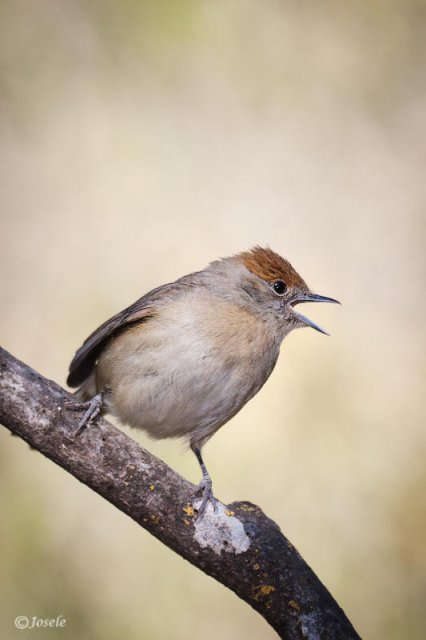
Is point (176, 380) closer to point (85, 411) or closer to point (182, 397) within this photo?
point (182, 397)

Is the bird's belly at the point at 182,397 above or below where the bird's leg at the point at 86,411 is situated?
above

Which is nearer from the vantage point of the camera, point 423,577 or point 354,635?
point 354,635

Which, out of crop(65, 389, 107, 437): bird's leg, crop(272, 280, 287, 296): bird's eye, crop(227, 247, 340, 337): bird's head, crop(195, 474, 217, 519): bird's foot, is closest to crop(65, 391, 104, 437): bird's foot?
crop(65, 389, 107, 437): bird's leg

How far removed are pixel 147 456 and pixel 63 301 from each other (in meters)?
3.10

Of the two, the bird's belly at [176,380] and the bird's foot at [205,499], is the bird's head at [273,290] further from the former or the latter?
the bird's foot at [205,499]

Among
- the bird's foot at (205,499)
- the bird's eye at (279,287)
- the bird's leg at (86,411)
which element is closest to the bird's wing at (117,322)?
the bird's eye at (279,287)

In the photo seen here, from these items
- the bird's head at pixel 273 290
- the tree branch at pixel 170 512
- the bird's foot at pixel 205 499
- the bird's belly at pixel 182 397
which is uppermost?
the bird's head at pixel 273 290

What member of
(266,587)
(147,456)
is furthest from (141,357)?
(266,587)

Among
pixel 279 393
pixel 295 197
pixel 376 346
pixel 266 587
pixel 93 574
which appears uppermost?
pixel 295 197

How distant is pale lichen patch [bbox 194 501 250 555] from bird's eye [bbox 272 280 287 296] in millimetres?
1544

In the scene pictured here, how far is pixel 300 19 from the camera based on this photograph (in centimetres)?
764

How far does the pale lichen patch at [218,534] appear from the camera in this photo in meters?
3.89

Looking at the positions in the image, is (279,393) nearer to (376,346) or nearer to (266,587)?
(376,346)

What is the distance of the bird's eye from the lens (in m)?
5.05
